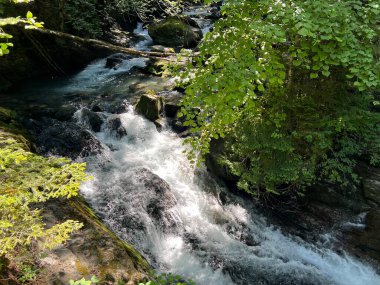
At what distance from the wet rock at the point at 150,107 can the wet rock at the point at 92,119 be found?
144cm

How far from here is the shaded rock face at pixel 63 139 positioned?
346 inches

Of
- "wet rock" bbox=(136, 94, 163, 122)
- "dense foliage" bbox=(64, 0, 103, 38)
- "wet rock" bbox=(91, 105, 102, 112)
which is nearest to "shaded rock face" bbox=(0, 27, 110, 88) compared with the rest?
"dense foliage" bbox=(64, 0, 103, 38)

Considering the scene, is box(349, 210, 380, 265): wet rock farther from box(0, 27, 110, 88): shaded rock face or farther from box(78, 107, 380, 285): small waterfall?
box(0, 27, 110, 88): shaded rock face

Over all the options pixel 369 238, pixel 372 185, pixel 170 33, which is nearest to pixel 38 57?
pixel 170 33

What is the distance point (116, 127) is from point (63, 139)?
1.75m

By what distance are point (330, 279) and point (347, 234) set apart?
3.50 ft

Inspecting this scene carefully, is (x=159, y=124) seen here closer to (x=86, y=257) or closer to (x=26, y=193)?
(x=86, y=257)

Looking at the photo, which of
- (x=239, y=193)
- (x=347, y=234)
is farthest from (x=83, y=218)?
(x=347, y=234)

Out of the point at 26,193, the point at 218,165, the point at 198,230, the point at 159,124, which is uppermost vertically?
the point at 26,193

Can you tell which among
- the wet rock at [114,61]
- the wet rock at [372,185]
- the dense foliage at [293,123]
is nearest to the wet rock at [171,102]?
the dense foliage at [293,123]

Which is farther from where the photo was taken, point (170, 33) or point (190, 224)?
point (170, 33)

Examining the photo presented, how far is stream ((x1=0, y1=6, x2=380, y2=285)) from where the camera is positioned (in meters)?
6.35

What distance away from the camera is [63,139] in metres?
9.21

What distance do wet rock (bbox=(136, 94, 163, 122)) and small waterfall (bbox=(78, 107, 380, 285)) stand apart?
7.82 ft
